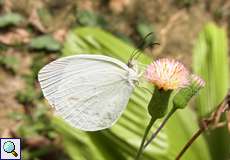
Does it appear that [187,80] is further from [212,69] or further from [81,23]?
[81,23]

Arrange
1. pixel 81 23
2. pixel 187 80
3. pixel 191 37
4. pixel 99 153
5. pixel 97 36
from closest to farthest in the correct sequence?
pixel 187 80 < pixel 99 153 < pixel 97 36 < pixel 81 23 < pixel 191 37

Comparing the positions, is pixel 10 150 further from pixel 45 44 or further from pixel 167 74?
pixel 45 44

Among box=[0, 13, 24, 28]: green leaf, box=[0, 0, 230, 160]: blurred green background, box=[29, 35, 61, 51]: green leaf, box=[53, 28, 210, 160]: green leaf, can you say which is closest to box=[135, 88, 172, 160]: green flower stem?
box=[0, 0, 230, 160]: blurred green background

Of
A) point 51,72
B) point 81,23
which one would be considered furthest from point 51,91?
point 81,23

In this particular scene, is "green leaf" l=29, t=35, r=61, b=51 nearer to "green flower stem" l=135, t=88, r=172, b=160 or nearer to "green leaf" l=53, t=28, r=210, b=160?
"green leaf" l=53, t=28, r=210, b=160

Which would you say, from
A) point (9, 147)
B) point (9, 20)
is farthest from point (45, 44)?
point (9, 147)
